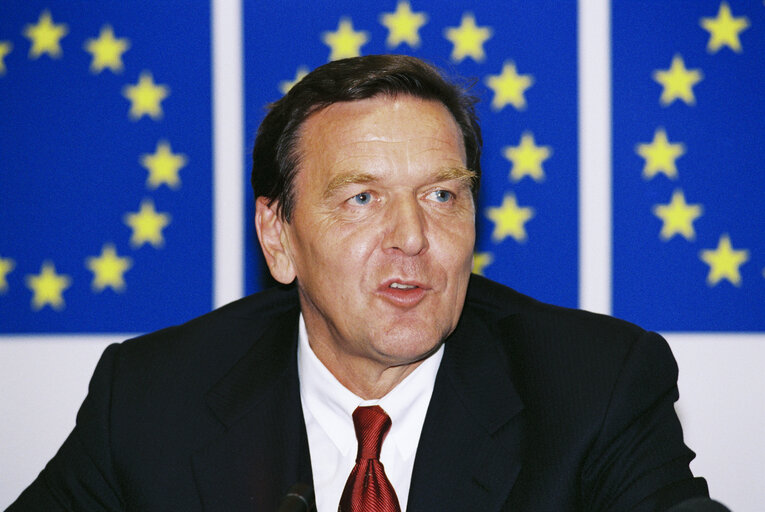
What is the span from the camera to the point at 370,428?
205cm

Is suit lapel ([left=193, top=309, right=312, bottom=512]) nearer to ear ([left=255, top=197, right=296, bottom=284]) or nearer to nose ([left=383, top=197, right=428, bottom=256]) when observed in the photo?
ear ([left=255, top=197, right=296, bottom=284])

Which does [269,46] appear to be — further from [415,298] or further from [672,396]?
[672,396]

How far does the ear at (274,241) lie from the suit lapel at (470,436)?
0.48 m

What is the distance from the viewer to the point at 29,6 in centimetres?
314

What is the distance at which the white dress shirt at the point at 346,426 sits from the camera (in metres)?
2.10

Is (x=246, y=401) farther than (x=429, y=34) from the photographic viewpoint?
No

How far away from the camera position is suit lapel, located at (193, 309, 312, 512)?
1.99 meters

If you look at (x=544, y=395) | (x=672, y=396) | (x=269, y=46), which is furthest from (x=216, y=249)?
(x=672, y=396)

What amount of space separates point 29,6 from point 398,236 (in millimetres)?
2034

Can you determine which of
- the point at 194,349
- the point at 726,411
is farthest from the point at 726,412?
the point at 194,349

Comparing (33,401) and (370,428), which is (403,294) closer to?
(370,428)

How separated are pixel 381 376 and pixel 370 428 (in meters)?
0.16

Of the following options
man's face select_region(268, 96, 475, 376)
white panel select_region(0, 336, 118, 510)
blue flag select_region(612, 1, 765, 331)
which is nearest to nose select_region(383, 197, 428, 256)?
man's face select_region(268, 96, 475, 376)

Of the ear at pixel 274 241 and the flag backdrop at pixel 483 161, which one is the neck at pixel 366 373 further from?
the flag backdrop at pixel 483 161
